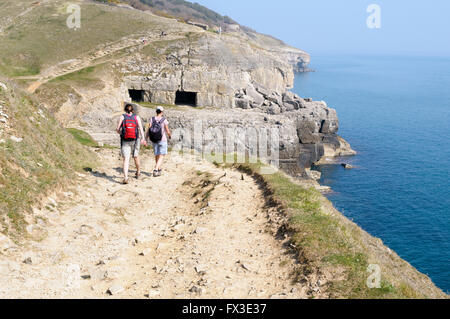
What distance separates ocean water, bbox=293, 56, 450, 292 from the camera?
1628 inches

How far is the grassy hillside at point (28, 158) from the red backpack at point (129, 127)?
8.22ft

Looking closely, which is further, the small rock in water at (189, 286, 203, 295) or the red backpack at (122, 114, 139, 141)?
the red backpack at (122, 114, 139, 141)

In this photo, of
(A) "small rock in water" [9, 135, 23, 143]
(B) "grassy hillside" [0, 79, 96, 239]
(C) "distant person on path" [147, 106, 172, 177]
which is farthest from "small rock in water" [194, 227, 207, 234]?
(A) "small rock in water" [9, 135, 23, 143]

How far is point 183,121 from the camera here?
6028 cm

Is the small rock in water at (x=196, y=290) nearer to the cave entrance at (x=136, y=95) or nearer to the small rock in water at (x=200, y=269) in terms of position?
the small rock in water at (x=200, y=269)

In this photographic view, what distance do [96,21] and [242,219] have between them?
8063 centimetres

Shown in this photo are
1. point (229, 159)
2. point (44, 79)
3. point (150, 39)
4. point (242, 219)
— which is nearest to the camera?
point (242, 219)

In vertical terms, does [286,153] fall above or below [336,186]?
above

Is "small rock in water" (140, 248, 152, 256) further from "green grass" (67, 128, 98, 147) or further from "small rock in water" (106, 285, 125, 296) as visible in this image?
"green grass" (67, 128, 98, 147)

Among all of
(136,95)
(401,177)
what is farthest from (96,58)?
(401,177)

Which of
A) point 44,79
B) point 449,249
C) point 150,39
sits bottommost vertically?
point 449,249

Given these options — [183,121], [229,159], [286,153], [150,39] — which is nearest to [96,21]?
[150,39]

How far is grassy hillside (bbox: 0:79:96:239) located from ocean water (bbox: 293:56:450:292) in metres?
31.8

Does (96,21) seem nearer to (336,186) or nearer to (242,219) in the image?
(336,186)
